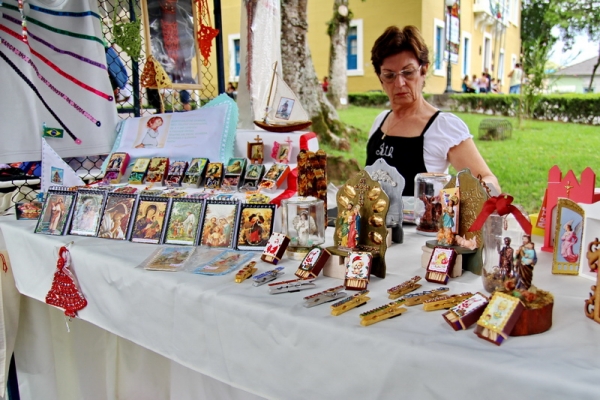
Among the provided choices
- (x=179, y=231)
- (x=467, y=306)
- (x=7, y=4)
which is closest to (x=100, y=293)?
(x=179, y=231)

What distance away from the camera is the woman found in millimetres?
2047

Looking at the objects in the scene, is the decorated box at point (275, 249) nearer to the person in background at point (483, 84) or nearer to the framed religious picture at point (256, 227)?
the framed religious picture at point (256, 227)

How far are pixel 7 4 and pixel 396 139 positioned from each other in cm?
182

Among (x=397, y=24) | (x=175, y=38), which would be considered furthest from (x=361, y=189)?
(x=397, y=24)

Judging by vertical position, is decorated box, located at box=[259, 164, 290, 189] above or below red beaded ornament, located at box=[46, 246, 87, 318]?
above

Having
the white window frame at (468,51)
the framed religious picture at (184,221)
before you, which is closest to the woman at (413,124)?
the framed religious picture at (184,221)

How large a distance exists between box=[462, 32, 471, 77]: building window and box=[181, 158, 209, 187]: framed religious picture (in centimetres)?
1457

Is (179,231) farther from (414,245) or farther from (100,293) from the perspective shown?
(414,245)

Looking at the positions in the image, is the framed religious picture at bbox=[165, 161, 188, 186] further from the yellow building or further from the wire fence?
the yellow building

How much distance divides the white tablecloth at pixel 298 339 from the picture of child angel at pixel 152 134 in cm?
65

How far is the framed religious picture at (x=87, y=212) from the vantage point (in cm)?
165

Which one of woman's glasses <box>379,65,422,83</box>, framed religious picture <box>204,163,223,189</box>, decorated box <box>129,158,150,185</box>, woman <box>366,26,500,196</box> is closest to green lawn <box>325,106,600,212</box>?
woman <box>366,26,500,196</box>

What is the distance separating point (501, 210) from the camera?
3.31 ft

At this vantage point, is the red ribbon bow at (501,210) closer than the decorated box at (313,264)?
Yes
